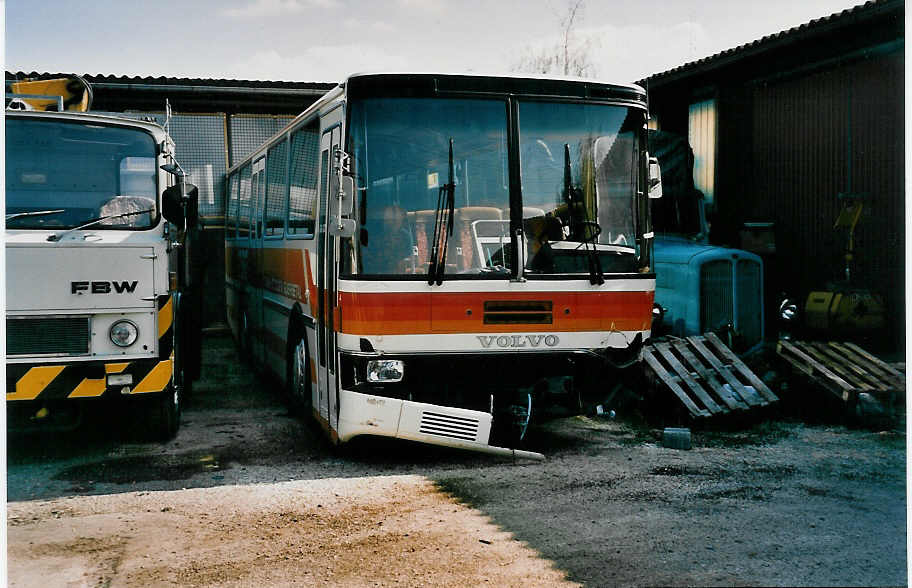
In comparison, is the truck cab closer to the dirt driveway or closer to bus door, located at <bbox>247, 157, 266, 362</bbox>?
the dirt driveway

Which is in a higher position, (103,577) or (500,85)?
(500,85)

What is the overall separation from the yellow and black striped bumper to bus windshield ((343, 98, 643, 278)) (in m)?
1.74

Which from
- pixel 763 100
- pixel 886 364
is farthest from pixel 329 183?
pixel 763 100

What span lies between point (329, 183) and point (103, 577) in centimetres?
349

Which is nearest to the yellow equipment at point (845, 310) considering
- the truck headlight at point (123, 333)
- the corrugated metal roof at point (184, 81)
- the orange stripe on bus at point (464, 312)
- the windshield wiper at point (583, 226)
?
the orange stripe on bus at point (464, 312)

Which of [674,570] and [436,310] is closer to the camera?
[674,570]

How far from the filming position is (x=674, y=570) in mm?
4738

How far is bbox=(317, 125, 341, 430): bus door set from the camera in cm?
712

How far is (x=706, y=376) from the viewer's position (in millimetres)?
8945

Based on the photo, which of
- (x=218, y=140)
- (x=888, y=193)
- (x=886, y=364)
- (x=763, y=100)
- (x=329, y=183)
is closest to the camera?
(x=329, y=183)

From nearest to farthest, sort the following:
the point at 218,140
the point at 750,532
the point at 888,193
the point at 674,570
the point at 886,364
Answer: the point at 674,570
the point at 750,532
the point at 886,364
the point at 888,193
the point at 218,140

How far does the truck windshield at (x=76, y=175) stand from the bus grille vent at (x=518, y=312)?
2803 millimetres

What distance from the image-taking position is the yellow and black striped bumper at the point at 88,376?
6.92 meters

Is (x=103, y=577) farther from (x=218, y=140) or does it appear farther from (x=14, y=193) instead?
(x=218, y=140)
